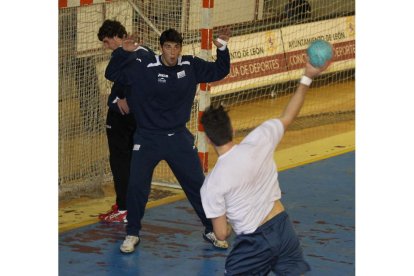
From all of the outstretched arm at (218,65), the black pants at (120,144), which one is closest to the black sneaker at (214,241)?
the black pants at (120,144)

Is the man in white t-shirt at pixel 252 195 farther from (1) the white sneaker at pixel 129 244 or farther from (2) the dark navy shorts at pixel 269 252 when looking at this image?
(1) the white sneaker at pixel 129 244

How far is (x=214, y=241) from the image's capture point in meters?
10.2

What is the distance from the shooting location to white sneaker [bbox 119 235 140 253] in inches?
390

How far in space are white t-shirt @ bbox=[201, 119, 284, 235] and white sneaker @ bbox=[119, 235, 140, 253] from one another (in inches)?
127

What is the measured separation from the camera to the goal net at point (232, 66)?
40.3ft

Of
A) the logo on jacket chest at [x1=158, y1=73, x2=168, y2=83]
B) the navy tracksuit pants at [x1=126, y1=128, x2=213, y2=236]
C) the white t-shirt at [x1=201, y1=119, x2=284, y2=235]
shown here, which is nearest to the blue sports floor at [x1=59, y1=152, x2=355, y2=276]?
the navy tracksuit pants at [x1=126, y1=128, x2=213, y2=236]

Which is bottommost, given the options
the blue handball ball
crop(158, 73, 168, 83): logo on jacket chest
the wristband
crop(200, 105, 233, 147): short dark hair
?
crop(200, 105, 233, 147): short dark hair

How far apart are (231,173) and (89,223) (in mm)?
4782

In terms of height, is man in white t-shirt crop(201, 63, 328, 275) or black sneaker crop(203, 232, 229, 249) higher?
man in white t-shirt crop(201, 63, 328, 275)

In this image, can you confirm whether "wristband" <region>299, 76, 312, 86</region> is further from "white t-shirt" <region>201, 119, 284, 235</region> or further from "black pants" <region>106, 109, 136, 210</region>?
"black pants" <region>106, 109, 136, 210</region>

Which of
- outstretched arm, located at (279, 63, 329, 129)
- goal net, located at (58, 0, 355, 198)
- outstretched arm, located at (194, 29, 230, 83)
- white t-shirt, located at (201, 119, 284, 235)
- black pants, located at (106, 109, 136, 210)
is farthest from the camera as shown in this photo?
goal net, located at (58, 0, 355, 198)
